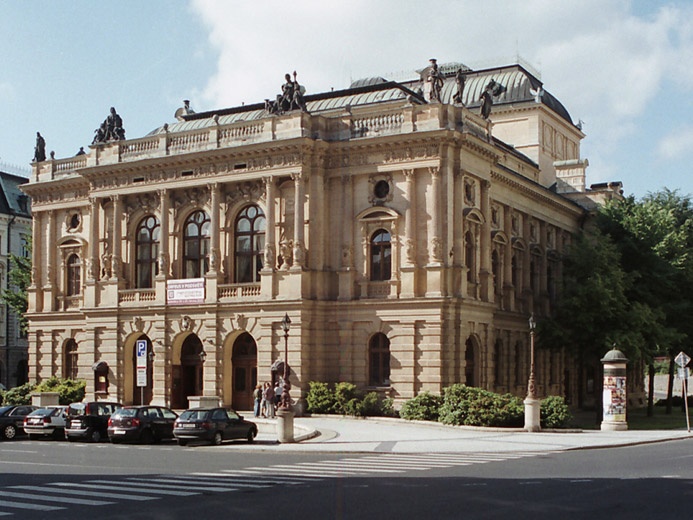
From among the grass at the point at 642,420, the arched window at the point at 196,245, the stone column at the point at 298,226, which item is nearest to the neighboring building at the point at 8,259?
the arched window at the point at 196,245

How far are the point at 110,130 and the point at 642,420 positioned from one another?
36.0 metres

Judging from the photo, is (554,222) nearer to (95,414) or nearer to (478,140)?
(478,140)

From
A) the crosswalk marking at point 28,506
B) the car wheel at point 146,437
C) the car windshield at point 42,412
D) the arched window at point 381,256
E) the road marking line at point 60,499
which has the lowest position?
the car wheel at point 146,437

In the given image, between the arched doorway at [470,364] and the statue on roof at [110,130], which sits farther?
the statue on roof at [110,130]

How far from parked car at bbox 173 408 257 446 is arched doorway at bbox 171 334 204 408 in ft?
57.4

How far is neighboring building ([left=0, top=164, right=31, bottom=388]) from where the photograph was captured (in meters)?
85.8

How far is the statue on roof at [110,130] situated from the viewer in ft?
194

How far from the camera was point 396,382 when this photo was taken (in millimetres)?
48781

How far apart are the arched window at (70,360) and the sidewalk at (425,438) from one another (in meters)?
20.8

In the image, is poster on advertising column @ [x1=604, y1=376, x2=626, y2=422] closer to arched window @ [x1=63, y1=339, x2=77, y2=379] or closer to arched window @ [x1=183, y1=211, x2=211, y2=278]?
arched window @ [x1=183, y1=211, x2=211, y2=278]

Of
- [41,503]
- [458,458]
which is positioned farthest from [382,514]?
[458,458]

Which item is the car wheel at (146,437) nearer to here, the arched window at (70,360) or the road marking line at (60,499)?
the road marking line at (60,499)

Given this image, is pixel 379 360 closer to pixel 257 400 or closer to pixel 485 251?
pixel 257 400

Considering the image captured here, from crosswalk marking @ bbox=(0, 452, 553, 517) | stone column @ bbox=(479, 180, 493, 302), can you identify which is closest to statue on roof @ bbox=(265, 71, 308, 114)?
stone column @ bbox=(479, 180, 493, 302)
